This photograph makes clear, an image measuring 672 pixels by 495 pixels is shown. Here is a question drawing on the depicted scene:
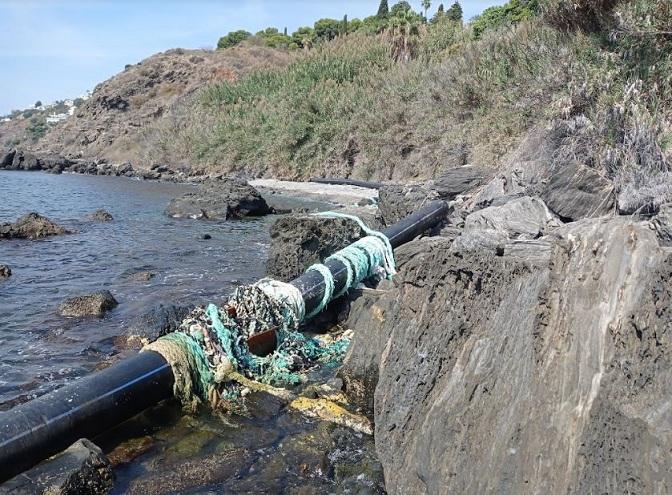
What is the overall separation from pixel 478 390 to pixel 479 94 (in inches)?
773

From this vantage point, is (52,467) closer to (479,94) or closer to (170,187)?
(479,94)

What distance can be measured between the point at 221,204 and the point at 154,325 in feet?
37.7

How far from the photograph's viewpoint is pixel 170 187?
3109 cm

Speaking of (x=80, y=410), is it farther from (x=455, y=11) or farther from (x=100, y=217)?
(x=455, y=11)

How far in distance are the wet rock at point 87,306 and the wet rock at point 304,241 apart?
232 centimetres

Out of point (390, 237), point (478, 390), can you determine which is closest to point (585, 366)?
point (478, 390)

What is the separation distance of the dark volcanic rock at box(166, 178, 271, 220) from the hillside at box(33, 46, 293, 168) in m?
42.0

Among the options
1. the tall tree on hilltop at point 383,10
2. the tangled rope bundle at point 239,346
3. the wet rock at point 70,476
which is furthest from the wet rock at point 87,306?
the tall tree on hilltop at point 383,10

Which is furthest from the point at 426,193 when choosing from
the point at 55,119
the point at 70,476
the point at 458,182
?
the point at 55,119

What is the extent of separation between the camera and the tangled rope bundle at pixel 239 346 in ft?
15.6

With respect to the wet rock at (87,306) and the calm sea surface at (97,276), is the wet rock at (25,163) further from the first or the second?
the wet rock at (87,306)

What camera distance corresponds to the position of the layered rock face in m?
2.47

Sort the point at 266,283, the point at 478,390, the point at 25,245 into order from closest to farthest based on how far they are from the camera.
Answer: the point at 478,390, the point at 266,283, the point at 25,245

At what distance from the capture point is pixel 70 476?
341 cm
